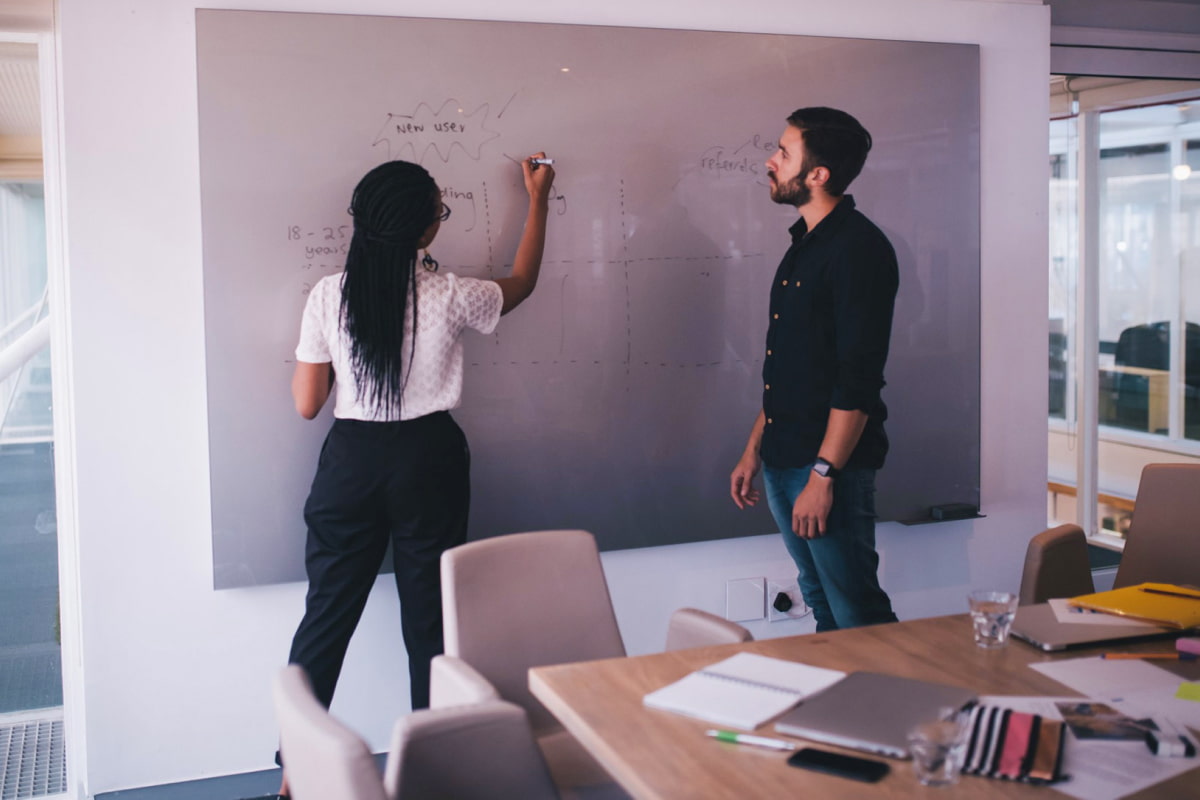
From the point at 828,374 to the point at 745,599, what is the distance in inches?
42.2

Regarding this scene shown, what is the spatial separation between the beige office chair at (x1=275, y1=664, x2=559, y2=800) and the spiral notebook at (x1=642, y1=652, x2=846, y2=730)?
0.23 m

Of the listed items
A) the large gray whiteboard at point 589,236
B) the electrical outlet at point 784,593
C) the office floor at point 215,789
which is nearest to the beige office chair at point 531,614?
the large gray whiteboard at point 589,236

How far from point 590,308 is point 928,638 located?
5.53ft

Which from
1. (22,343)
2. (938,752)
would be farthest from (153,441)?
(938,752)

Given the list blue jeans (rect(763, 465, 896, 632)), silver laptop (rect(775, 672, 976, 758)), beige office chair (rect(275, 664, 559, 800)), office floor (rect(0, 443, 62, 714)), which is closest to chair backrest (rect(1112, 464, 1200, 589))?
blue jeans (rect(763, 465, 896, 632))

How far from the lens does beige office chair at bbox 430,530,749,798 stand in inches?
89.1

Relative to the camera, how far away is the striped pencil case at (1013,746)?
56.0 inches

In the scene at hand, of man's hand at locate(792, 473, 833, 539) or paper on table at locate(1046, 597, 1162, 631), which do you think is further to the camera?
man's hand at locate(792, 473, 833, 539)

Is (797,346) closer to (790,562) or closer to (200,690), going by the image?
(790,562)

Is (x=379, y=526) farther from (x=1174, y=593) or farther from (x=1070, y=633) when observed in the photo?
(x=1174, y=593)

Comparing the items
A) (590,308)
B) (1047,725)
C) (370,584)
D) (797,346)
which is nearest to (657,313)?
(590,308)

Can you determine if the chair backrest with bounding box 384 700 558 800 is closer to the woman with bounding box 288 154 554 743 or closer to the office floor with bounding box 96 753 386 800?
the woman with bounding box 288 154 554 743

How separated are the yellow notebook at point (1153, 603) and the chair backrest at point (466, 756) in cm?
117

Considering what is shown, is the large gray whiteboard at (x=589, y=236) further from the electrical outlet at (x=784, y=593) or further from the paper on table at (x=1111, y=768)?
the paper on table at (x=1111, y=768)
